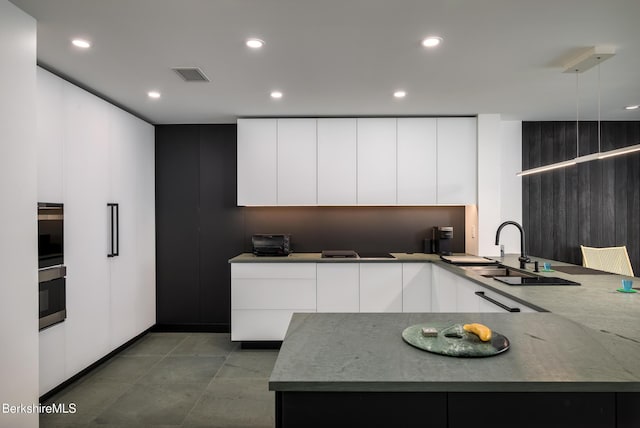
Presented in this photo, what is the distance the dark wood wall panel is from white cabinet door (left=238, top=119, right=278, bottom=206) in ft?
9.71

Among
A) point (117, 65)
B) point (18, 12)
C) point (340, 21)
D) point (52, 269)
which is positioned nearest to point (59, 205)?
point (52, 269)

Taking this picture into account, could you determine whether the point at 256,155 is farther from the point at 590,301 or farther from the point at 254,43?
the point at 590,301

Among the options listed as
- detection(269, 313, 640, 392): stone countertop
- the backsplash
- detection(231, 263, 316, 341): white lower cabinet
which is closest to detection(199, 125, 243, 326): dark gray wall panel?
the backsplash

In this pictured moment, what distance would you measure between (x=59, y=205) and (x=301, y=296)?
233 cm

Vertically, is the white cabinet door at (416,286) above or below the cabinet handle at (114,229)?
below

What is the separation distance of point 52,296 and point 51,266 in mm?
226

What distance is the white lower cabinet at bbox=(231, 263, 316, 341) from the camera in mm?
4148

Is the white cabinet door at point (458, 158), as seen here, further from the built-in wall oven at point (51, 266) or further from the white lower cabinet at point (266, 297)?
the built-in wall oven at point (51, 266)

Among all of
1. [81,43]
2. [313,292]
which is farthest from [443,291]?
[81,43]

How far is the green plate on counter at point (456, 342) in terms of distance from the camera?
1293mm

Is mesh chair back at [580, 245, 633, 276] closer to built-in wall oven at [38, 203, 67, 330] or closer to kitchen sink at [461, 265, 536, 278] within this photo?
kitchen sink at [461, 265, 536, 278]

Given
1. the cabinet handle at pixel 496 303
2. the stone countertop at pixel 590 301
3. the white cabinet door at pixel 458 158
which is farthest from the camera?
the white cabinet door at pixel 458 158

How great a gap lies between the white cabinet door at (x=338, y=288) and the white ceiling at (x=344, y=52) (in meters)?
1.70

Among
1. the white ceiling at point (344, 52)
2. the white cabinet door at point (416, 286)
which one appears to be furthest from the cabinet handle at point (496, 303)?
the white ceiling at point (344, 52)
